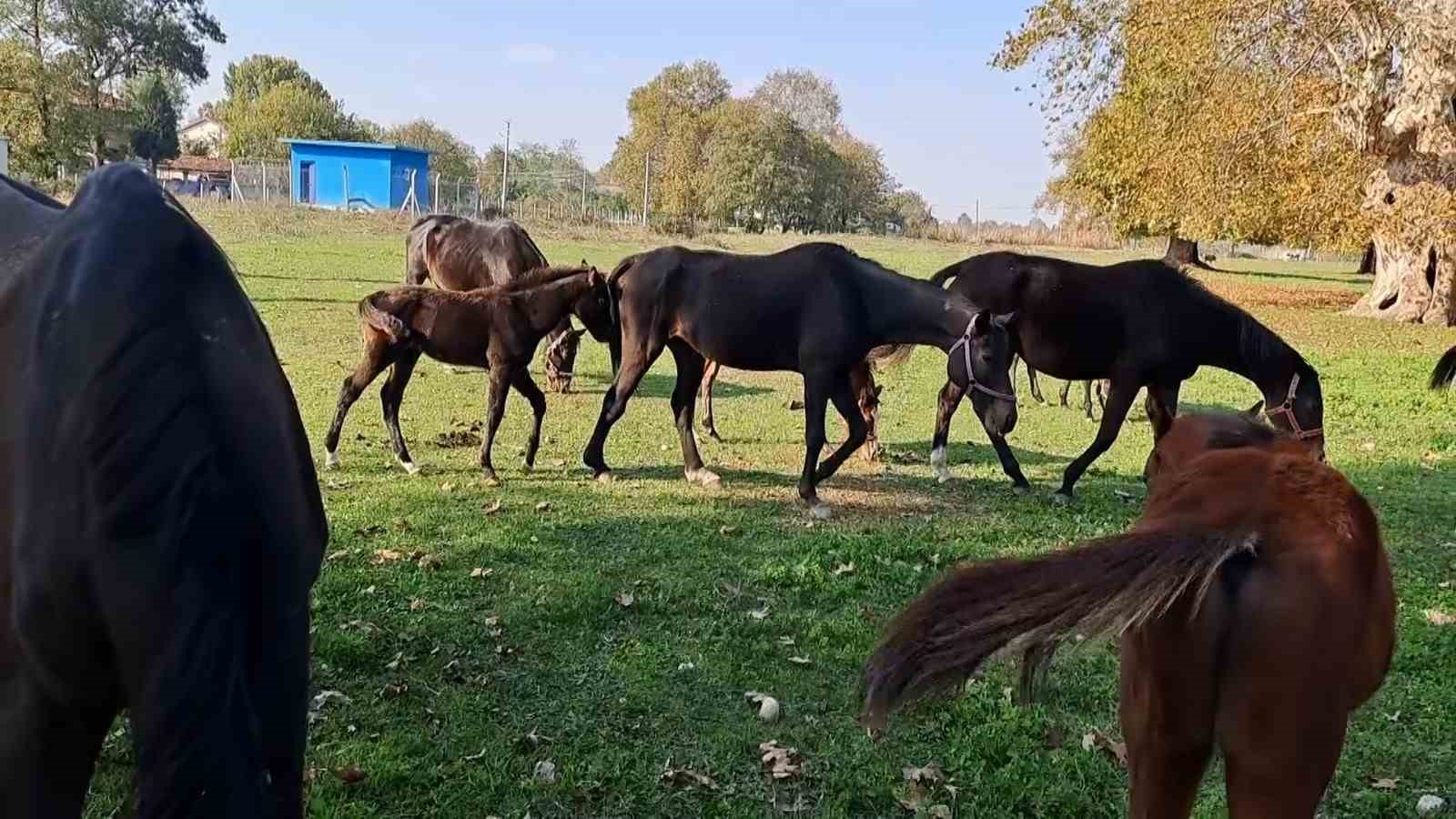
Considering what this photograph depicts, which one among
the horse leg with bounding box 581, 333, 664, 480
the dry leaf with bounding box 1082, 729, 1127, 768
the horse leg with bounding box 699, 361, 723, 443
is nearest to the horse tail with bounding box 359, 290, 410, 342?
the horse leg with bounding box 581, 333, 664, 480

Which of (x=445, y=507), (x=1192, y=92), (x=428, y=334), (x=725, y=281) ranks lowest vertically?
(x=445, y=507)

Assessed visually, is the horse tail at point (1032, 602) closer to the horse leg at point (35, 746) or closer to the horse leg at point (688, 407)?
the horse leg at point (35, 746)

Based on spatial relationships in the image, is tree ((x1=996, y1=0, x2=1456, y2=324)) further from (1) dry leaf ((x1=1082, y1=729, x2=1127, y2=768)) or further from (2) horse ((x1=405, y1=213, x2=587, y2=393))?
(1) dry leaf ((x1=1082, y1=729, x2=1127, y2=768))

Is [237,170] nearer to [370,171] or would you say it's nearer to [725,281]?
[370,171]

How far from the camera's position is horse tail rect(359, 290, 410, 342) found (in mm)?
8047

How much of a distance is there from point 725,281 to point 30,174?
92.1 feet

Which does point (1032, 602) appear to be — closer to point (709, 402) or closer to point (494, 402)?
point (494, 402)

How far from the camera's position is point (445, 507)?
709cm

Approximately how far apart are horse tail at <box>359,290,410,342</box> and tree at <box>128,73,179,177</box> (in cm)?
5574

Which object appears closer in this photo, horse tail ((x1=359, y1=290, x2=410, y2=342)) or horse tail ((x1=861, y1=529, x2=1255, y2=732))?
horse tail ((x1=861, y1=529, x2=1255, y2=732))

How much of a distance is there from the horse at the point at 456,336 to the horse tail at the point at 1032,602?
6.27m

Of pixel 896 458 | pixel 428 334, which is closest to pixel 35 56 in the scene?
pixel 428 334

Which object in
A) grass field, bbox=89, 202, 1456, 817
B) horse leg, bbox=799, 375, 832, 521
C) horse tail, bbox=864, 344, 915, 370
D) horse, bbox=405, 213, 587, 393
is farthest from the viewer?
horse, bbox=405, 213, 587, 393

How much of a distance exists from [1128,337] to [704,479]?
352 cm
